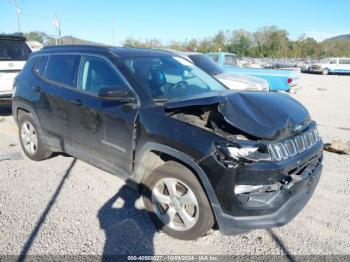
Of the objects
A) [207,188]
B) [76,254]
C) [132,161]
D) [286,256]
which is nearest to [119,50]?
[132,161]

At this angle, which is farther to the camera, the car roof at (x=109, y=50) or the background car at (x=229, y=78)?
the background car at (x=229, y=78)

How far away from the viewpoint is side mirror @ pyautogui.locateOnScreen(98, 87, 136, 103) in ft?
10.6

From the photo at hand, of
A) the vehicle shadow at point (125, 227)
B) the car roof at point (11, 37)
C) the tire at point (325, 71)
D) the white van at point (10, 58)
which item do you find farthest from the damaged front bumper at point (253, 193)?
the tire at point (325, 71)

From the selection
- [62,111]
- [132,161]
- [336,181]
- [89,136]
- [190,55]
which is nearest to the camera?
[132,161]

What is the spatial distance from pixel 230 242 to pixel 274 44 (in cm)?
6828

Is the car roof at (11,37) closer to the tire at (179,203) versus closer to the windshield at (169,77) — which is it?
the windshield at (169,77)

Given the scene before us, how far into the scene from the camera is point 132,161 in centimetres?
339

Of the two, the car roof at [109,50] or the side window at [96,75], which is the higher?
the car roof at [109,50]

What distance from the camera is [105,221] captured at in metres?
3.40

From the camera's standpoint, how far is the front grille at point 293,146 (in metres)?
2.67

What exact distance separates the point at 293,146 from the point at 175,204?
126cm

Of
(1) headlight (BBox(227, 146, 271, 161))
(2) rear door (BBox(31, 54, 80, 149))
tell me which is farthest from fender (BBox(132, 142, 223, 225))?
(2) rear door (BBox(31, 54, 80, 149))

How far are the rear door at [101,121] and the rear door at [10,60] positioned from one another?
4811 millimetres

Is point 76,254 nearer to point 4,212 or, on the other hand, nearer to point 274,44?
point 4,212
